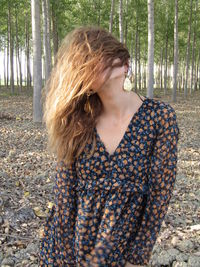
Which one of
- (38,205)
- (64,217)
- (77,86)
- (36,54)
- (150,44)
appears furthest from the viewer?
(150,44)

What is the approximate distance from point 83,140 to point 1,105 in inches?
609

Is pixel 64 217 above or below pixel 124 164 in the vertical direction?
below

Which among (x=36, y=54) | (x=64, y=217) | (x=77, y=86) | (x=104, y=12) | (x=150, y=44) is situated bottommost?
(x=64, y=217)

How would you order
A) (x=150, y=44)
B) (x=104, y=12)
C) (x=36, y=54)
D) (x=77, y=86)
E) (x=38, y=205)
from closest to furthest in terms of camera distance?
(x=77, y=86)
(x=38, y=205)
(x=36, y=54)
(x=150, y=44)
(x=104, y=12)

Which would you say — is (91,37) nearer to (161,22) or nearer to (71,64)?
(71,64)

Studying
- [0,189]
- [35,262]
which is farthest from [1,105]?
[35,262]

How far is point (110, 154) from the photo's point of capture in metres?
1.51

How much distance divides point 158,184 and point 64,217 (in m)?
0.53

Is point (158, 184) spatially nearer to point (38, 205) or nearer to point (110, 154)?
point (110, 154)

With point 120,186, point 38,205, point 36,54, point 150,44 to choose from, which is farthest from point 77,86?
point 150,44

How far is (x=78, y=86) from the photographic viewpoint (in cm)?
145

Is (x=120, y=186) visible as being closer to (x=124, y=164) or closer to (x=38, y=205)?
(x=124, y=164)

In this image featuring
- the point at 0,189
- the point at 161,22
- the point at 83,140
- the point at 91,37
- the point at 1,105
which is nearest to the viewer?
the point at 91,37

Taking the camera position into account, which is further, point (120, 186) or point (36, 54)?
point (36, 54)
